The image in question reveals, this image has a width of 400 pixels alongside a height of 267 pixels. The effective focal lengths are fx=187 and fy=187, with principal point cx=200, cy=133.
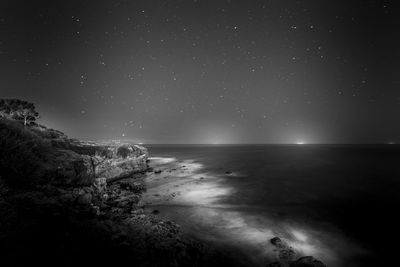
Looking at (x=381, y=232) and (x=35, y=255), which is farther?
(x=381, y=232)

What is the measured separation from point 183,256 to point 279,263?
5.22 metres

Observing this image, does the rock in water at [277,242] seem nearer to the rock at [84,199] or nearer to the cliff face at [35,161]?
the rock at [84,199]

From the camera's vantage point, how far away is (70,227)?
965cm

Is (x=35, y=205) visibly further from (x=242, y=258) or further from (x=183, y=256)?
(x=242, y=258)

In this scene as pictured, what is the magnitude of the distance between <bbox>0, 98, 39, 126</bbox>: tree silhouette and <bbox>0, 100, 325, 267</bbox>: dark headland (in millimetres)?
27085

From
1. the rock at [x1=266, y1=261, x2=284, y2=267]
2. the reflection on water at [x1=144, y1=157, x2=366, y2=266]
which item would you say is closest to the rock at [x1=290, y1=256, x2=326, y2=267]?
the rock at [x1=266, y1=261, x2=284, y2=267]

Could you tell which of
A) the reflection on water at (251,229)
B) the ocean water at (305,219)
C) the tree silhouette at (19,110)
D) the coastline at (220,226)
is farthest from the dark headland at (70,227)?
the tree silhouette at (19,110)

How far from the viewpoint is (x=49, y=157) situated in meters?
15.8

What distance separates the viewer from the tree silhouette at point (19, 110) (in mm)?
34781

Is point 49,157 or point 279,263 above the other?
point 49,157

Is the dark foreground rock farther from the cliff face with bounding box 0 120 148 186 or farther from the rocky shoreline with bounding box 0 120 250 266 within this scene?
the cliff face with bounding box 0 120 148 186

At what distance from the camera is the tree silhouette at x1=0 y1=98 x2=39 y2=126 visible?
3478 cm

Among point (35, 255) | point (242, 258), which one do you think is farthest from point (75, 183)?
point (242, 258)

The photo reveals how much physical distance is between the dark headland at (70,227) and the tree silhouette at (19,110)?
2709cm
